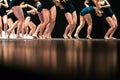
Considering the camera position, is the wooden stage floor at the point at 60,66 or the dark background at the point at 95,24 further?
the dark background at the point at 95,24

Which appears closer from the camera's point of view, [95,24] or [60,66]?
[60,66]

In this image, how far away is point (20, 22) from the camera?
8344 millimetres

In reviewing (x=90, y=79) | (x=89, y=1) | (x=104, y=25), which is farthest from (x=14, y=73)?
(x=104, y=25)

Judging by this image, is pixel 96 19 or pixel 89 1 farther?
pixel 96 19

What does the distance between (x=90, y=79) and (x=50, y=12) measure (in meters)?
7.46

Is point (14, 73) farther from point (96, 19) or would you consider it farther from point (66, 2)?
point (96, 19)

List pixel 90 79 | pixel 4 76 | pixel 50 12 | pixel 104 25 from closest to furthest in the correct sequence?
pixel 90 79
pixel 4 76
pixel 50 12
pixel 104 25

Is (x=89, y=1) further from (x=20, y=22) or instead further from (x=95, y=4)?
(x=20, y=22)

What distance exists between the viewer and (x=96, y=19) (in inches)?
436

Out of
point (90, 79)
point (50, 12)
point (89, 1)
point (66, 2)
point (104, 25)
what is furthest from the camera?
point (104, 25)

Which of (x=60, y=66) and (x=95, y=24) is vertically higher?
(x=60, y=66)

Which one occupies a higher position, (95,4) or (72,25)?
(95,4)

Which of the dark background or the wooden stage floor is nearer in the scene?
the wooden stage floor

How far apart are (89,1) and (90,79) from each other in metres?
8.92
